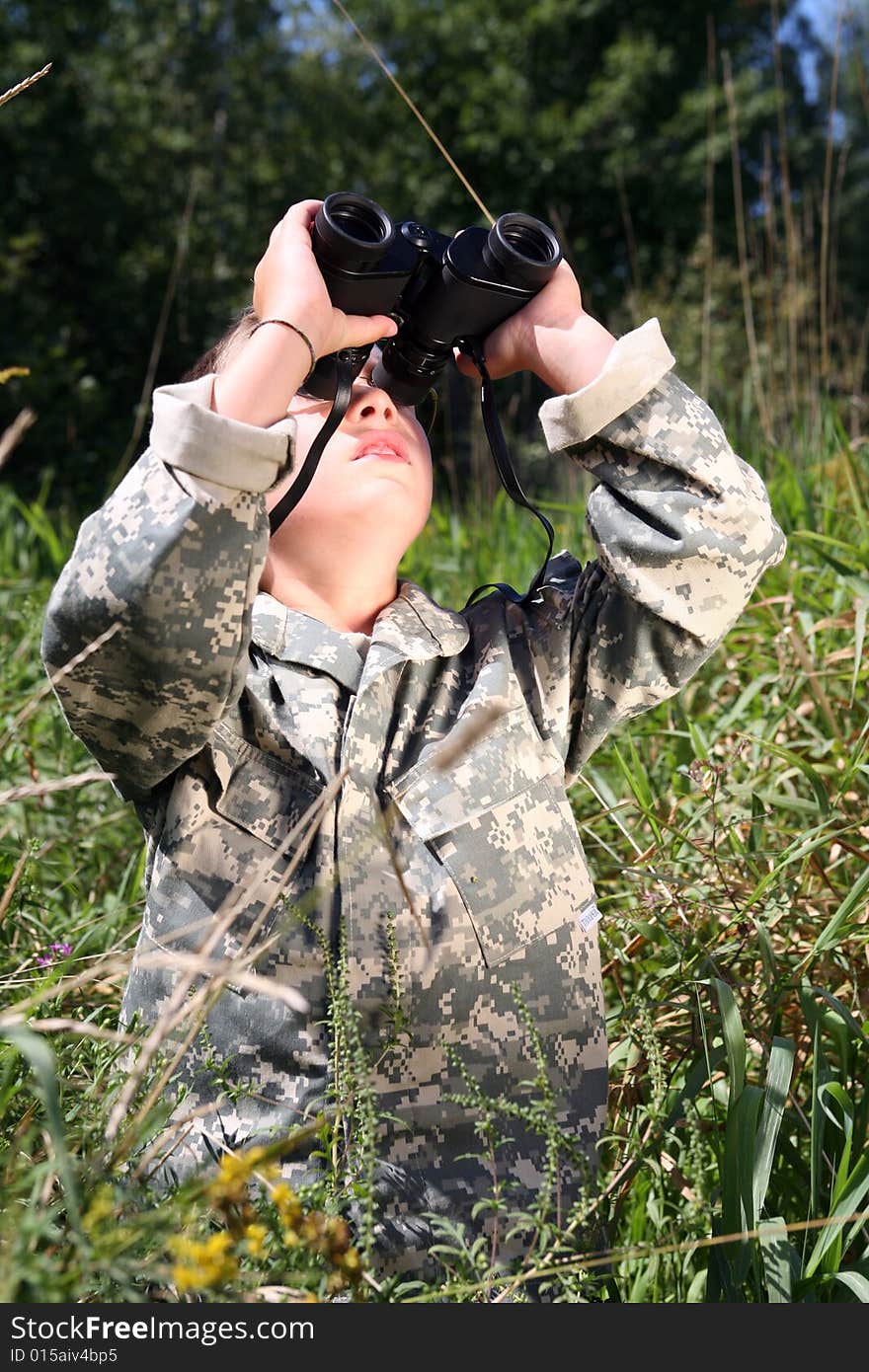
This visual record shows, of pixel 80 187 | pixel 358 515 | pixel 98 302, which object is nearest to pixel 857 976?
pixel 358 515

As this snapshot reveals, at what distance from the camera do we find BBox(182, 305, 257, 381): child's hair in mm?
1721

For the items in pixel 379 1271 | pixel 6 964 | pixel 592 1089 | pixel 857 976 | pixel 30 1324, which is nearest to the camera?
pixel 30 1324

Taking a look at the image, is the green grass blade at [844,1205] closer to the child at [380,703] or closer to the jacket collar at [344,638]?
the child at [380,703]

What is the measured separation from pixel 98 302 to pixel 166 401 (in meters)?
11.1

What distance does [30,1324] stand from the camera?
0.84 metres

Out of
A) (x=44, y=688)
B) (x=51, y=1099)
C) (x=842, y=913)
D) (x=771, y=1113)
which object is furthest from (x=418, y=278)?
(x=51, y=1099)

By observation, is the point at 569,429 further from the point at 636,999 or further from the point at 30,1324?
the point at 30,1324

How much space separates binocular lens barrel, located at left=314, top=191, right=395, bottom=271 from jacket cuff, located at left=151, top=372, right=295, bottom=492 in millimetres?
327

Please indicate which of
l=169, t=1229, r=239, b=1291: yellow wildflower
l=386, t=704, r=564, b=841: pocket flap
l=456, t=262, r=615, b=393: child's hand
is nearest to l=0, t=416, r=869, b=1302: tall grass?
l=169, t=1229, r=239, b=1291: yellow wildflower

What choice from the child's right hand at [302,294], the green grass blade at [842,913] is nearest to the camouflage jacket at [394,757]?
the child's right hand at [302,294]

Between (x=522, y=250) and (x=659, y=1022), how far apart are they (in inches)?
43.4

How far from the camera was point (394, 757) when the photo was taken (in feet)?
4.81

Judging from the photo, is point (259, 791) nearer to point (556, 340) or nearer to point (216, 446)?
point (216, 446)

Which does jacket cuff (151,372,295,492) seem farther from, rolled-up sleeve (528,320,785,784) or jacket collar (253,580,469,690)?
A: rolled-up sleeve (528,320,785,784)
